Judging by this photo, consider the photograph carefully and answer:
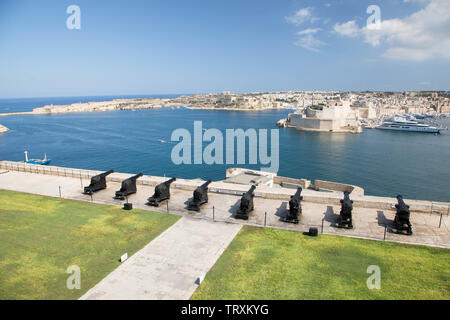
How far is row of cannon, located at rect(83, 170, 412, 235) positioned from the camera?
11.4m

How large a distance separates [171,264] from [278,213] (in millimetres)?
6065

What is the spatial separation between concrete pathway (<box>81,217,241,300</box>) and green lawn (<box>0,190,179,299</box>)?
1.58 feet

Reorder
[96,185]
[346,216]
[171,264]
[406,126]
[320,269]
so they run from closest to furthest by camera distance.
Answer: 1. [320,269]
2. [171,264]
3. [346,216]
4. [96,185]
5. [406,126]

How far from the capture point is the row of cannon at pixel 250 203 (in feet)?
37.3

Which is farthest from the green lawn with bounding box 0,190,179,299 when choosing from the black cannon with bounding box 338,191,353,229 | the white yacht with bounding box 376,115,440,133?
the white yacht with bounding box 376,115,440,133

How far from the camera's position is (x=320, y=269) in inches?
355

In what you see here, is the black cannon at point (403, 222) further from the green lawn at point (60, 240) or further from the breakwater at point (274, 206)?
the green lawn at point (60, 240)

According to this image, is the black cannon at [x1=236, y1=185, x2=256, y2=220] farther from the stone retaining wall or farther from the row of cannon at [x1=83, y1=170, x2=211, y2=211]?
the stone retaining wall

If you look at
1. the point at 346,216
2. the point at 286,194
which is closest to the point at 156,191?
the point at 286,194

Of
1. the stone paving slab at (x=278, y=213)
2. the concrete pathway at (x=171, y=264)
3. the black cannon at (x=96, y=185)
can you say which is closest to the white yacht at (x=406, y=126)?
the stone paving slab at (x=278, y=213)

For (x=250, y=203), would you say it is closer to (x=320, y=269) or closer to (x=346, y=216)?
(x=346, y=216)

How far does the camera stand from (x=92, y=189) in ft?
53.3
